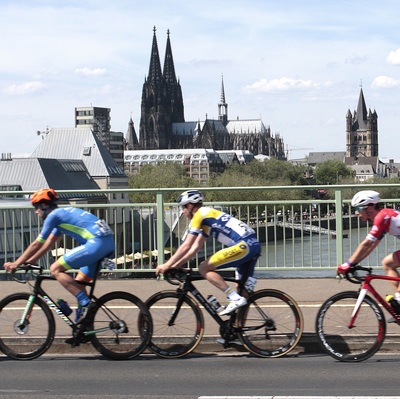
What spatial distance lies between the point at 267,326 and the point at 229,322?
0.96 ft

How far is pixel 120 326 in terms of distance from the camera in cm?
820

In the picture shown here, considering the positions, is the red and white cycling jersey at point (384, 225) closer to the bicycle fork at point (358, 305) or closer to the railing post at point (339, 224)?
the bicycle fork at point (358, 305)

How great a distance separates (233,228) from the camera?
8.26m

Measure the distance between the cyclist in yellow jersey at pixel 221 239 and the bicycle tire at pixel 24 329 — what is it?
939mm

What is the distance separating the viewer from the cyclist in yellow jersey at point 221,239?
8203 millimetres

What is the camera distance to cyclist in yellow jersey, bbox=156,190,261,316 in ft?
26.9

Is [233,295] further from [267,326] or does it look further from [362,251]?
[362,251]

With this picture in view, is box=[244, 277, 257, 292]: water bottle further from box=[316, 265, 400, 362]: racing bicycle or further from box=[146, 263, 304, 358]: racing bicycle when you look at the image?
box=[316, 265, 400, 362]: racing bicycle

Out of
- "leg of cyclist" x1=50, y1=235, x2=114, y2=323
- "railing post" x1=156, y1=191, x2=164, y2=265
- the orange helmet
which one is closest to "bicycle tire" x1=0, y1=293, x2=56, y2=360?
"leg of cyclist" x1=50, y1=235, x2=114, y2=323

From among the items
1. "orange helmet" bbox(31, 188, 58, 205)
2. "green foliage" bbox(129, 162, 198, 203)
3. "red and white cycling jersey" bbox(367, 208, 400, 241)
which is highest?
"orange helmet" bbox(31, 188, 58, 205)

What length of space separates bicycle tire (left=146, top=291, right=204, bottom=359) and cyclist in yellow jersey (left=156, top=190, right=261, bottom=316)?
215mm

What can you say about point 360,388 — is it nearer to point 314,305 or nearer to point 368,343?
point 368,343

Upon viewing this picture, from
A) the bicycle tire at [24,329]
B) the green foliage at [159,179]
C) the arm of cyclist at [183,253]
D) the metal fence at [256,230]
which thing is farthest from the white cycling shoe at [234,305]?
the green foliage at [159,179]

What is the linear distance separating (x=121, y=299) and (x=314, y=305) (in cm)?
239
